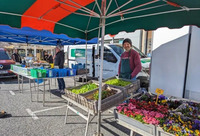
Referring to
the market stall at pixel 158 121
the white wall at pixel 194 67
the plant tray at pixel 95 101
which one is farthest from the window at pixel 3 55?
the white wall at pixel 194 67

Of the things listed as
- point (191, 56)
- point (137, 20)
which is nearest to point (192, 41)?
point (191, 56)

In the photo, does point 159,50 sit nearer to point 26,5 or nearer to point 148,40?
point 26,5

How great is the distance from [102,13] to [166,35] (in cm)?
259

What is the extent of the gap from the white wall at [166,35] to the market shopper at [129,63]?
1.27 meters

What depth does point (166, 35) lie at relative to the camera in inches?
140

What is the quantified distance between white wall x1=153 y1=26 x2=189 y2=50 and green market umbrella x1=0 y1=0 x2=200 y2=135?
99cm

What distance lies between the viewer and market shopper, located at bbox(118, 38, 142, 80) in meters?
2.87

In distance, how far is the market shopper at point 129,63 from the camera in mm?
2867

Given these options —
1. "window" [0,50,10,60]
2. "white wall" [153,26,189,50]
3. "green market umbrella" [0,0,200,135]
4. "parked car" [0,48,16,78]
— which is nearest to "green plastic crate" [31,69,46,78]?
"green market umbrella" [0,0,200,135]

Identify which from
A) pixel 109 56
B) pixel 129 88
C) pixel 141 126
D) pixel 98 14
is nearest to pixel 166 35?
pixel 129 88

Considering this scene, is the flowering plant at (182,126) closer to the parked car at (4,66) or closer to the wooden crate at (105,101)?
the wooden crate at (105,101)

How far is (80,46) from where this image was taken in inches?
336

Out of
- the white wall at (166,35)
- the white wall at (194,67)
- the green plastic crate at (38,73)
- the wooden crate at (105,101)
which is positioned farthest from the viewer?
the green plastic crate at (38,73)

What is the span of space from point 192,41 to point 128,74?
1.82m
